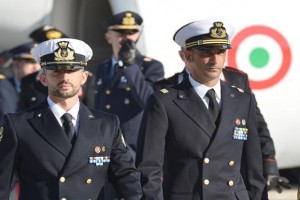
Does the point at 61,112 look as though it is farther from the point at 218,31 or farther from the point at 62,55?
the point at 218,31

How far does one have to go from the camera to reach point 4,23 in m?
9.74

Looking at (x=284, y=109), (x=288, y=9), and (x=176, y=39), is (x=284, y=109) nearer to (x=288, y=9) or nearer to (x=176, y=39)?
(x=288, y=9)

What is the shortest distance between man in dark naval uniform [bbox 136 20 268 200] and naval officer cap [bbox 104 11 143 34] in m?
2.81

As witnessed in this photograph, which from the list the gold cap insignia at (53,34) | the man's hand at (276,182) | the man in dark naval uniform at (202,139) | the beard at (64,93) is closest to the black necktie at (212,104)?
the man in dark naval uniform at (202,139)

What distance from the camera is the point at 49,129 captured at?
16.6 feet

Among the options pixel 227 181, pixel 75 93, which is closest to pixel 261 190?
pixel 227 181

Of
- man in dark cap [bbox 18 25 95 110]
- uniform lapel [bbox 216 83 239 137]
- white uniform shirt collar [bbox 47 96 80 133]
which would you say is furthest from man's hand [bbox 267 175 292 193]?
man in dark cap [bbox 18 25 95 110]

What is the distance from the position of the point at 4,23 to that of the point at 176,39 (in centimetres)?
441

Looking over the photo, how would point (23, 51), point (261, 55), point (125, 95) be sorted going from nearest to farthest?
point (125, 95) < point (23, 51) < point (261, 55)

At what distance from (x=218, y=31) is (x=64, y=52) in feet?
2.75

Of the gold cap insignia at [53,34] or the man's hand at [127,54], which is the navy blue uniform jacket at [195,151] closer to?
the man's hand at [127,54]

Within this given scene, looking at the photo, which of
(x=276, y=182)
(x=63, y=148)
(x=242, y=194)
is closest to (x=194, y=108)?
(x=242, y=194)

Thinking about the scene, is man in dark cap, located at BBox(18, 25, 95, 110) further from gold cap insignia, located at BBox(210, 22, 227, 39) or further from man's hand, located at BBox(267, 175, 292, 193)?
gold cap insignia, located at BBox(210, 22, 227, 39)

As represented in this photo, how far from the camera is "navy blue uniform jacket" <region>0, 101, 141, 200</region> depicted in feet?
16.3
